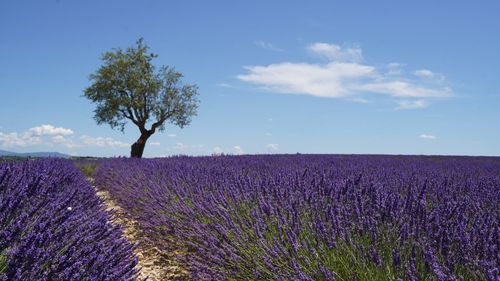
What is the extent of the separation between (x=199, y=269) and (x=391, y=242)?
115cm

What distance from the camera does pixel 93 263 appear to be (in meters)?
1.60

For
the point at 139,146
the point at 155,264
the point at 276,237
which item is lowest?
the point at 155,264

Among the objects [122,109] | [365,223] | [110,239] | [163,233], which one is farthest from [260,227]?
[122,109]

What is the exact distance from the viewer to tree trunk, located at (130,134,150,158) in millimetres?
19938

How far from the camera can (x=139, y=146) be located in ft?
65.9

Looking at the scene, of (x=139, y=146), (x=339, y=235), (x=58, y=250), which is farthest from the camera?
(x=139, y=146)

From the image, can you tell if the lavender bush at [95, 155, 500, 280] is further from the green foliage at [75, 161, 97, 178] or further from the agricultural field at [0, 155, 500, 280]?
the green foliage at [75, 161, 97, 178]

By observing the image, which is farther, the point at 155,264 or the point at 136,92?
the point at 136,92

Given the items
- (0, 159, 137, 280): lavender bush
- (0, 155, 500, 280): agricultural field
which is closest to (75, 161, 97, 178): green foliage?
(0, 155, 500, 280): agricultural field

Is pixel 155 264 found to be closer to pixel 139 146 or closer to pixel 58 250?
pixel 58 250

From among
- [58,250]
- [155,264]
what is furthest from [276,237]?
[155,264]

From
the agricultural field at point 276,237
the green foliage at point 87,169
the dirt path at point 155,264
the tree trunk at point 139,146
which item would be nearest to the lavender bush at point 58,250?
the agricultural field at point 276,237

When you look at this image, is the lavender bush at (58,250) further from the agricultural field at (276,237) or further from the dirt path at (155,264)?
the dirt path at (155,264)

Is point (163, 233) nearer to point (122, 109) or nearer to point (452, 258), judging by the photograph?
point (452, 258)
